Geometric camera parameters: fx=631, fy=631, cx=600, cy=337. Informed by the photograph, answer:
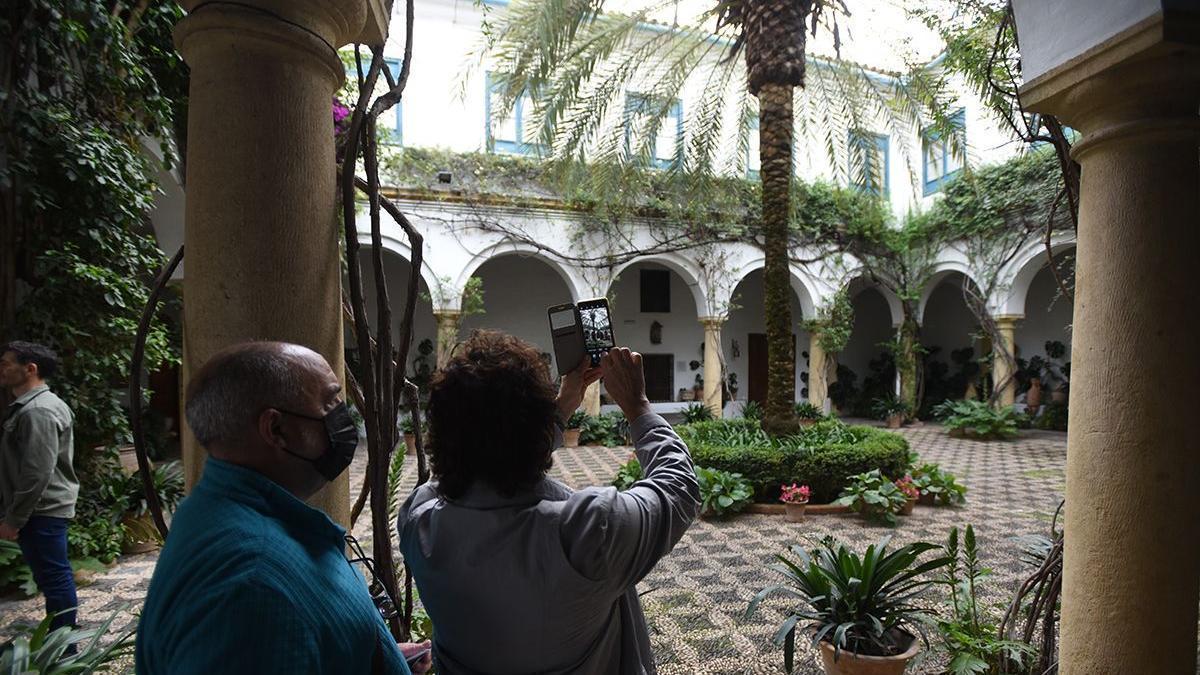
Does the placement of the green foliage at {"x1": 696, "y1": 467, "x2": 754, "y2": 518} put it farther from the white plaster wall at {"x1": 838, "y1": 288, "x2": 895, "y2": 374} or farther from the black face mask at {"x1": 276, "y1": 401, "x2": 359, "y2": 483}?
the white plaster wall at {"x1": 838, "y1": 288, "x2": 895, "y2": 374}

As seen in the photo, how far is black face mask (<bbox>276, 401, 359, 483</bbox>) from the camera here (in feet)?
3.10

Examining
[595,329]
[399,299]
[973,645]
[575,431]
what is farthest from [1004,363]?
[595,329]

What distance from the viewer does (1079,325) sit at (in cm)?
177

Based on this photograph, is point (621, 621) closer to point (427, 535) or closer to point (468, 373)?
point (427, 535)

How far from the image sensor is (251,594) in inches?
28.9

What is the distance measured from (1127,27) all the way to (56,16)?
568 cm

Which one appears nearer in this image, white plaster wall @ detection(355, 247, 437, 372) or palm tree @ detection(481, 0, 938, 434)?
palm tree @ detection(481, 0, 938, 434)

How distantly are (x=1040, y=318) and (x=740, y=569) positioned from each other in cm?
1380

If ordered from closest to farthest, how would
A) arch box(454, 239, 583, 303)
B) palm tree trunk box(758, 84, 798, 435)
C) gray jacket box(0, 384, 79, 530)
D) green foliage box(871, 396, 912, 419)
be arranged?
1. gray jacket box(0, 384, 79, 530)
2. palm tree trunk box(758, 84, 798, 435)
3. arch box(454, 239, 583, 303)
4. green foliage box(871, 396, 912, 419)

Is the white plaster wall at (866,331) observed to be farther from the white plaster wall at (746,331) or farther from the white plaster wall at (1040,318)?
the white plaster wall at (1040,318)

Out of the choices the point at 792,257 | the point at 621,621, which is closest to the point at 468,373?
the point at 621,621

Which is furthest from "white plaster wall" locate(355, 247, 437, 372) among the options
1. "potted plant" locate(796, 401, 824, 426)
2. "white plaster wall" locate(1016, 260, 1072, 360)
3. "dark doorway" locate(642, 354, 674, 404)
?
"white plaster wall" locate(1016, 260, 1072, 360)

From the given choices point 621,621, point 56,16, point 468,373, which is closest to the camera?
point 468,373

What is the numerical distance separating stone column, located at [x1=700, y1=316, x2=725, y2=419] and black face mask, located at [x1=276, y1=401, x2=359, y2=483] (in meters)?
11.7
